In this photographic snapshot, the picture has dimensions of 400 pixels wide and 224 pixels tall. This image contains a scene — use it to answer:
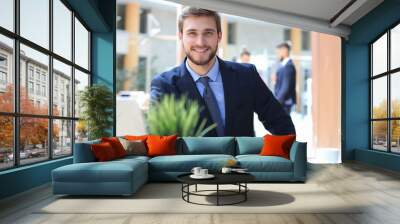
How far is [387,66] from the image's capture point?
8.27 meters

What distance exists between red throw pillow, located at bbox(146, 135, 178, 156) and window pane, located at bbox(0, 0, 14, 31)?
8.48ft

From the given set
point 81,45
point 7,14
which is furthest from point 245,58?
point 7,14

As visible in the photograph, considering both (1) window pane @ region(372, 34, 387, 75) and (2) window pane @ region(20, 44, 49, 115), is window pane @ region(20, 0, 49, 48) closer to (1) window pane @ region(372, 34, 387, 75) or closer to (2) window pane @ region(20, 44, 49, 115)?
(2) window pane @ region(20, 44, 49, 115)

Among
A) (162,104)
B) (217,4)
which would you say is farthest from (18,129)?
(217,4)

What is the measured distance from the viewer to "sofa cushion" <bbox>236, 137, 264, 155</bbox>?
6.46 m

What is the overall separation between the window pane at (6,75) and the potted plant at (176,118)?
4069mm

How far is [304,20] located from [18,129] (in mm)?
6104

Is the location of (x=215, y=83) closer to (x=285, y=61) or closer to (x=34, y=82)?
(x=34, y=82)

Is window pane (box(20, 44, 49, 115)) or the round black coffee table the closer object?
the round black coffee table

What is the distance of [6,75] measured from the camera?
15.6ft

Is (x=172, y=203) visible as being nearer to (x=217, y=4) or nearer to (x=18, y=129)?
(x=18, y=129)

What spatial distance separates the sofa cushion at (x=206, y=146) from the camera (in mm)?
6445

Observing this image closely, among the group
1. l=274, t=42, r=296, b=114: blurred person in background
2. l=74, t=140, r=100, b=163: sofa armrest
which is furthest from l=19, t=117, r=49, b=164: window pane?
l=274, t=42, r=296, b=114: blurred person in background

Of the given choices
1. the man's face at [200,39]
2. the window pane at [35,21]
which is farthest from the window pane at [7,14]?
the man's face at [200,39]
